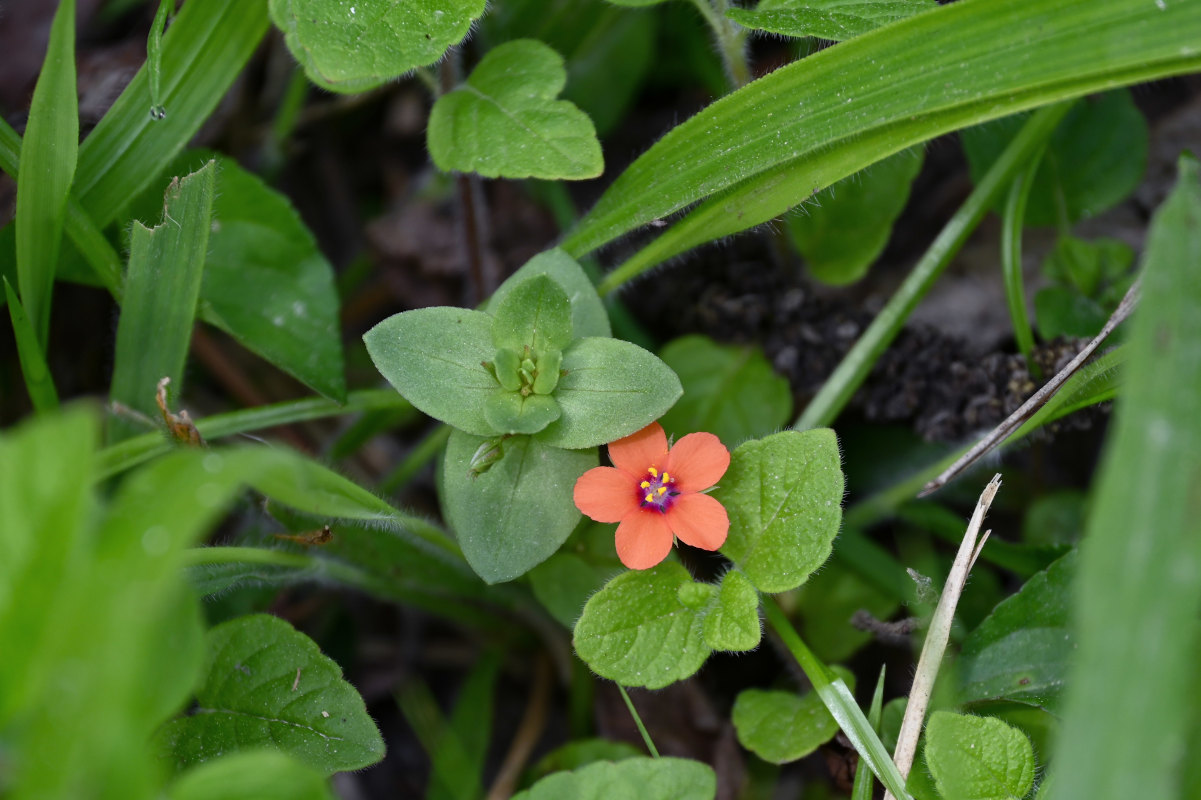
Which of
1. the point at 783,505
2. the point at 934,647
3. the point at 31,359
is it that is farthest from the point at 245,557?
the point at 934,647

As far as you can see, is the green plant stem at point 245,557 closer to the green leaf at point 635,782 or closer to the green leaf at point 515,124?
the green leaf at point 635,782

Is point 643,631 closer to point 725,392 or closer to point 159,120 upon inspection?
point 725,392

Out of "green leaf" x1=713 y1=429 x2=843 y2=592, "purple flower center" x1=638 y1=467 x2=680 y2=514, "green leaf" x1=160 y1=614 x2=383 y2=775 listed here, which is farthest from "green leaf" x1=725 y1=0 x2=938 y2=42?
"green leaf" x1=160 y1=614 x2=383 y2=775

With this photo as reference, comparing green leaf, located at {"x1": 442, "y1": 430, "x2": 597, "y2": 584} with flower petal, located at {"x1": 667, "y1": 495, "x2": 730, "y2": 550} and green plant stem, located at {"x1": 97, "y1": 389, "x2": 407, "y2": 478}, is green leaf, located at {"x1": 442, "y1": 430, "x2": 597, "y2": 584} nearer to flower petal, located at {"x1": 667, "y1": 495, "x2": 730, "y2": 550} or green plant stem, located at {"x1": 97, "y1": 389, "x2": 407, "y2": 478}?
flower petal, located at {"x1": 667, "y1": 495, "x2": 730, "y2": 550}

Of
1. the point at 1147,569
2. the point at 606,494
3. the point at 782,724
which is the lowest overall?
the point at 782,724

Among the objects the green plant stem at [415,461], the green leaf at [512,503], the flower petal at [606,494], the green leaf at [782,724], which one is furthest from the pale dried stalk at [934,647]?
the green plant stem at [415,461]

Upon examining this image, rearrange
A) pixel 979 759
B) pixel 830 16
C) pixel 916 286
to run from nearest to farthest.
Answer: pixel 979 759
pixel 830 16
pixel 916 286

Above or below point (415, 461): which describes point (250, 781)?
above

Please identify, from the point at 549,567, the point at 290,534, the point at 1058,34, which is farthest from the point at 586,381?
the point at 1058,34
